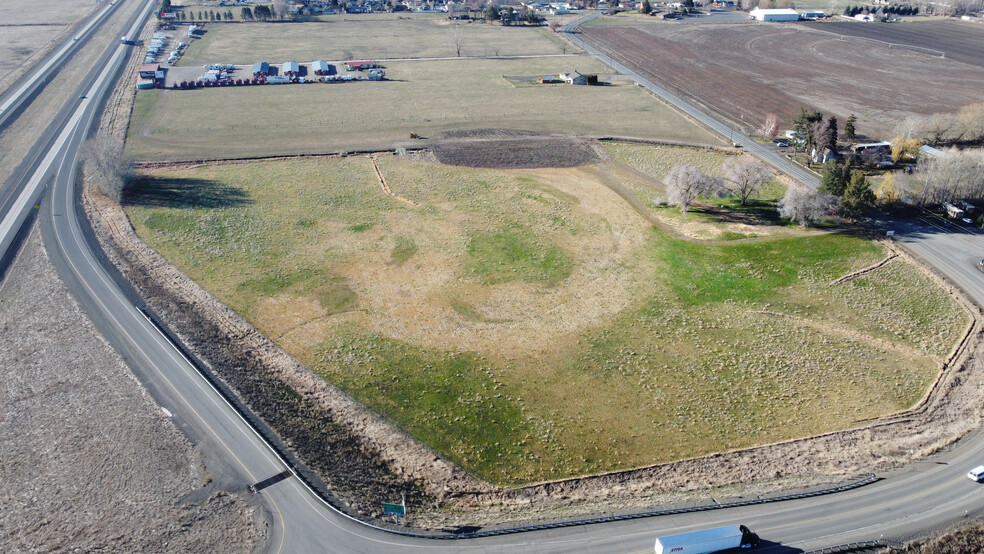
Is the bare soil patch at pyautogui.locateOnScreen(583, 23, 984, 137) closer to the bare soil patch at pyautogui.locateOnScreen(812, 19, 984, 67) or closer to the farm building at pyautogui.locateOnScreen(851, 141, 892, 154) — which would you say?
the bare soil patch at pyautogui.locateOnScreen(812, 19, 984, 67)

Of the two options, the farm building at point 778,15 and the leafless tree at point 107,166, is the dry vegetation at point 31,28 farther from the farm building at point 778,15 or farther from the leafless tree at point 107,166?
the farm building at point 778,15

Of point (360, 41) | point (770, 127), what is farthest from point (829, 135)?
point (360, 41)

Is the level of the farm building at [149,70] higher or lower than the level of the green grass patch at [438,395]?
higher

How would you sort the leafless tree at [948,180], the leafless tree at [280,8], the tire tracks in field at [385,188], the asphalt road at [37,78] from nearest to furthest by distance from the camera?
the leafless tree at [948,180]
the tire tracks in field at [385,188]
the asphalt road at [37,78]
the leafless tree at [280,8]

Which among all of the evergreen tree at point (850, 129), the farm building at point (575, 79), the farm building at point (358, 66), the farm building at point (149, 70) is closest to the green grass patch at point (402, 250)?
the evergreen tree at point (850, 129)

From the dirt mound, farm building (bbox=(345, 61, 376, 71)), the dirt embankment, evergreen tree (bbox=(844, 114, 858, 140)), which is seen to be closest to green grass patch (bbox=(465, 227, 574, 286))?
the dirt embankment

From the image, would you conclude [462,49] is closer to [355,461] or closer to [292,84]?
[292,84]
